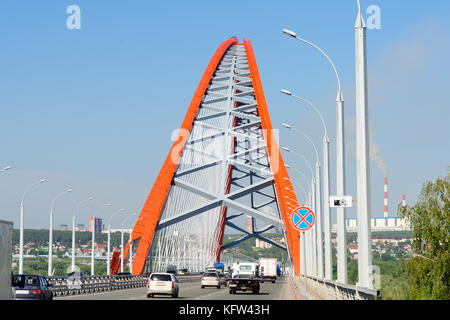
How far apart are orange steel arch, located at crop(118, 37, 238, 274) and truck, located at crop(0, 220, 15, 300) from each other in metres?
53.9

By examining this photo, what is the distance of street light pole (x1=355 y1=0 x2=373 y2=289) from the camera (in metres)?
21.8

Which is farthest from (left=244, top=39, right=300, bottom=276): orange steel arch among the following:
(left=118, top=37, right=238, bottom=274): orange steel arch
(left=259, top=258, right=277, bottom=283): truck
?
(left=259, top=258, right=277, bottom=283): truck

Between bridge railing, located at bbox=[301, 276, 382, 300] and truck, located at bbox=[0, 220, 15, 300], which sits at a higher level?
truck, located at bbox=[0, 220, 15, 300]

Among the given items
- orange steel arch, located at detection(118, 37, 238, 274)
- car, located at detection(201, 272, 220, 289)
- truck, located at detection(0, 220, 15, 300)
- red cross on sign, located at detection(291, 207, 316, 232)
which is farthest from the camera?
orange steel arch, located at detection(118, 37, 238, 274)

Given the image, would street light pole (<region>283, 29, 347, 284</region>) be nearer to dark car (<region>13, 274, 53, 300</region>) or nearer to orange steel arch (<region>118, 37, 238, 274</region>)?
dark car (<region>13, 274, 53, 300</region>)

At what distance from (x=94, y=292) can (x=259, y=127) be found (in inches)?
1786

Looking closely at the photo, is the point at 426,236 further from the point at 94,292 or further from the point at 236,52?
the point at 236,52

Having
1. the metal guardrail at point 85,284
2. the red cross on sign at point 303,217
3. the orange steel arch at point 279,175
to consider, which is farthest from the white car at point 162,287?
the orange steel arch at point 279,175

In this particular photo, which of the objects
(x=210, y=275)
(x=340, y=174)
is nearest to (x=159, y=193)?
(x=210, y=275)

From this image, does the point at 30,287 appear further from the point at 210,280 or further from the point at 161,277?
the point at 210,280

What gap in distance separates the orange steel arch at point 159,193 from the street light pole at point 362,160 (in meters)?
53.1

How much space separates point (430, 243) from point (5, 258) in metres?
29.0

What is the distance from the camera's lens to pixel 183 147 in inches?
3260
